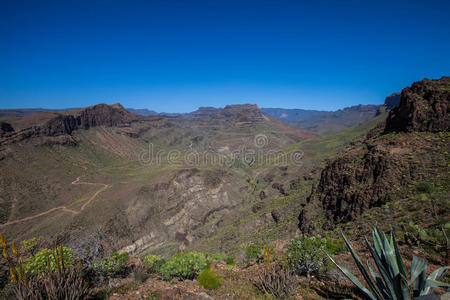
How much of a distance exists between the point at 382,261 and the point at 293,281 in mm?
4572

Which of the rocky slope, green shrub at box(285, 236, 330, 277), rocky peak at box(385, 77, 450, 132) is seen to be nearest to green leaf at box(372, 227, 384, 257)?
green shrub at box(285, 236, 330, 277)

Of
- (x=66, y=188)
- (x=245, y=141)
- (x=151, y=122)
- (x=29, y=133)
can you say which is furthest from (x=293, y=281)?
(x=151, y=122)

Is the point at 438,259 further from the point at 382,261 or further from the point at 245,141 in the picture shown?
the point at 245,141

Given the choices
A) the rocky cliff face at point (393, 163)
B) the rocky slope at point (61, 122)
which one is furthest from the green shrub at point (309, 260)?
the rocky slope at point (61, 122)

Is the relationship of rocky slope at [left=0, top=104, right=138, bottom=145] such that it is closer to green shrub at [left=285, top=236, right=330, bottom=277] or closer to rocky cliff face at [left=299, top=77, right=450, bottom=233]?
green shrub at [left=285, top=236, right=330, bottom=277]

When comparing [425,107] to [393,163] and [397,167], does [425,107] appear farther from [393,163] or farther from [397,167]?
[397,167]

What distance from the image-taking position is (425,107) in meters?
25.7

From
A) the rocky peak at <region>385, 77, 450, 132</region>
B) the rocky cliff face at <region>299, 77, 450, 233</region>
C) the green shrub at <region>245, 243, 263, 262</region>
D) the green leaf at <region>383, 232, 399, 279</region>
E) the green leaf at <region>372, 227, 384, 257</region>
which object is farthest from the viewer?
the rocky peak at <region>385, 77, 450, 132</region>

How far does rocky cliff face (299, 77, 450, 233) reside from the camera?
21625 millimetres

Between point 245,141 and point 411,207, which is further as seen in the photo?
point 245,141

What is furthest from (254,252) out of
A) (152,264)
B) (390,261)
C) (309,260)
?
(390,261)

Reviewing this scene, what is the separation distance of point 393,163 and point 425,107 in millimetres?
9557

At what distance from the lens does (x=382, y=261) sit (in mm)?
4574

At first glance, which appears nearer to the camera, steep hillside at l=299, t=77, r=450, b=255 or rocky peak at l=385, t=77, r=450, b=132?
steep hillside at l=299, t=77, r=450, b=255
